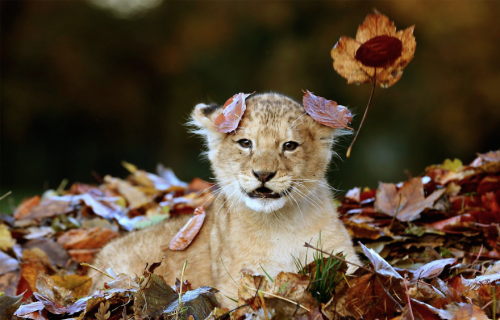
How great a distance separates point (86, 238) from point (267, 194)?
2044 millimetres

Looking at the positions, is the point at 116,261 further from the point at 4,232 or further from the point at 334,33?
the point at 334,33

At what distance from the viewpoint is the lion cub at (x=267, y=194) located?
2785mm

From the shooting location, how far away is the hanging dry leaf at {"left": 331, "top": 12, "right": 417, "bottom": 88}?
2469 millimetres

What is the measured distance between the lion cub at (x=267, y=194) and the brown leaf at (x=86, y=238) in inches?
44.5

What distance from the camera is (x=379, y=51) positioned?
2535 millimetres

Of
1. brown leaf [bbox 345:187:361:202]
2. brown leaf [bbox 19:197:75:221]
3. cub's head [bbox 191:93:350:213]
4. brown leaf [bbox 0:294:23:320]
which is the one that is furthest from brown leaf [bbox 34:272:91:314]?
brown leaf [bbox 345:187:361:202]

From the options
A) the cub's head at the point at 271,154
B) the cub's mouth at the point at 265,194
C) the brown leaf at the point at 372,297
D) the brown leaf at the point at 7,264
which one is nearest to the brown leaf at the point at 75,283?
the brown leaf at the point at 7,264

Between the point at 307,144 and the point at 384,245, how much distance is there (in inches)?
37.4

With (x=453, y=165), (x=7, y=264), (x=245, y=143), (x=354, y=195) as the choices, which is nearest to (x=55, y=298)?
(x=7, y=264)

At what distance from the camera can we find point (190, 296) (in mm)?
2318

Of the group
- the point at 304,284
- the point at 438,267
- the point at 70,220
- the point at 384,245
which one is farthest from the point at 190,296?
the point at 70,220

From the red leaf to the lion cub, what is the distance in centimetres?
58

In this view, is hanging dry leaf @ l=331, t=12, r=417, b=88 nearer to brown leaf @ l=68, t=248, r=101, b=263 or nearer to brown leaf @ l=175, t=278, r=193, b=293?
brown leaf @ l=175, t=278, r=193, b=293

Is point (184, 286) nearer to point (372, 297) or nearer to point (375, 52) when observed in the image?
point (372, 297)
